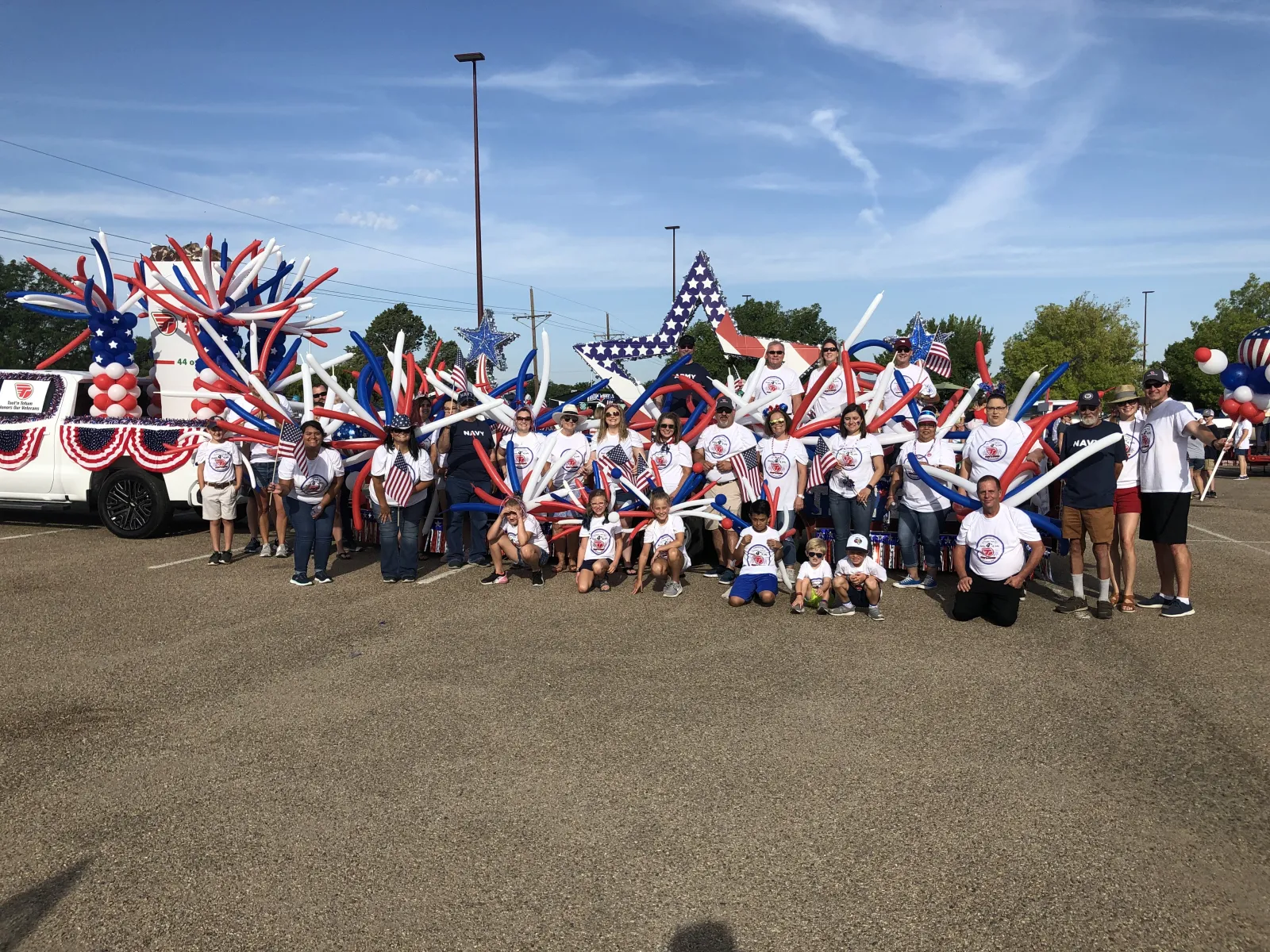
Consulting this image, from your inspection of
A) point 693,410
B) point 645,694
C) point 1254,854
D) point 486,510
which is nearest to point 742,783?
point 645,694

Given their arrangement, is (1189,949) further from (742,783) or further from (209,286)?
(209,286)

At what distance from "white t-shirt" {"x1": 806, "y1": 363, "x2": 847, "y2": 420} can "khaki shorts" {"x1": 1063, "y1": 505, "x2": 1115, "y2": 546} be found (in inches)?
94.6

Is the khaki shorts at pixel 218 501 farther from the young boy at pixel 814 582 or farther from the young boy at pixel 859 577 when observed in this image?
the young boy at pixel 859 577

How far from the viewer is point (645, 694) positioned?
192 inches

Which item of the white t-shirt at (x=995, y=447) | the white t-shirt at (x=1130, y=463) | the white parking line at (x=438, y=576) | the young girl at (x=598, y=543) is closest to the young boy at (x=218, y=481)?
the white parking line at (x=438, y=576)

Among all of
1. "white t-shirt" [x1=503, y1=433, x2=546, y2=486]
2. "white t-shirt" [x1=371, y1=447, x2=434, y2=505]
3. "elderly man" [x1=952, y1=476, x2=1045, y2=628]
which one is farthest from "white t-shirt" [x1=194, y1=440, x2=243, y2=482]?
"elderly man" [x1=952, y1=476, x2=1045, y2=628]

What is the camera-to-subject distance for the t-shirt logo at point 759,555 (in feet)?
23.0

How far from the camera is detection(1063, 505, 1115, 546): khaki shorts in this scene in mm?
6664

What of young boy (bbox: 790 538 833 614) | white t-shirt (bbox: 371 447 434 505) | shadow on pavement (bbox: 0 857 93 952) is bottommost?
shadow on pavement (bbox: 0 857 93 952)

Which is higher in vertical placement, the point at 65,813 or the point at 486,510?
the point at 486,510

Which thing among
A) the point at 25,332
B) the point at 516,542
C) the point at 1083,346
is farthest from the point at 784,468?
the point at 25,332

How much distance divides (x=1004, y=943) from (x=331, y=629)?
4889 mm

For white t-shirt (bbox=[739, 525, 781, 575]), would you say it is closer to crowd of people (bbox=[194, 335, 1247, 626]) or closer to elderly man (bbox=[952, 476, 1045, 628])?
crowd of people (bbox=[194, 335, 1247, 626])

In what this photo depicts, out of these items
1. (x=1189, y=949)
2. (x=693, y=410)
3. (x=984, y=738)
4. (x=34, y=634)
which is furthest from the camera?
(x=693, y=410)
